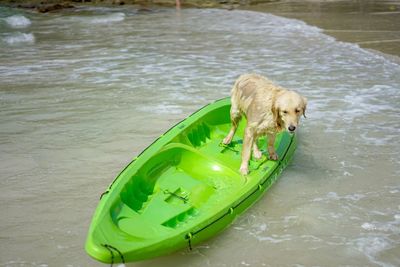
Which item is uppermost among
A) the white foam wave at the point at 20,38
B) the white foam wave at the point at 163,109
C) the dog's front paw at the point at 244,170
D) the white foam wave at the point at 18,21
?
the white foam wave at the point at 18,21

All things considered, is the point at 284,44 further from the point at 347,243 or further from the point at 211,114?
the point at 347,243

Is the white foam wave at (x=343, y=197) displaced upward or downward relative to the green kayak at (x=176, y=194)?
downward

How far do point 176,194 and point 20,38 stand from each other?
15225mm

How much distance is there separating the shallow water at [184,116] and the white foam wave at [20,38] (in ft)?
1.39

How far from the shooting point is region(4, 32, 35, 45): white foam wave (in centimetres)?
1683

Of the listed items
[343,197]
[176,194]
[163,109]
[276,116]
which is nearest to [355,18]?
[163,109]

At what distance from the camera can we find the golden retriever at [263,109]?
4641 millimetres

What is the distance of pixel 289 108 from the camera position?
4613mm

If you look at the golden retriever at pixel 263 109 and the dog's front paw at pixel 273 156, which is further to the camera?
the dog's front paw at pixel 273 156

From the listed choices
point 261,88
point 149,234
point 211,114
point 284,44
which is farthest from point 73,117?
point 284,44

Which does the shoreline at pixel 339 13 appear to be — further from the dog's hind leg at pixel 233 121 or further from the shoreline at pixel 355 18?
the dog's hind leg at pixel 233 121

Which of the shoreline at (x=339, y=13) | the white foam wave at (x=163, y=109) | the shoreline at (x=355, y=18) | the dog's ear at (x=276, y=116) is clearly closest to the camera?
the dog's ear at (x=276, y=116)

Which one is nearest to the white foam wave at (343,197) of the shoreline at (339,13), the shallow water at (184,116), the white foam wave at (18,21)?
the shallow water at (184,116)

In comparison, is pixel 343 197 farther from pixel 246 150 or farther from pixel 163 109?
pixel 163 109
